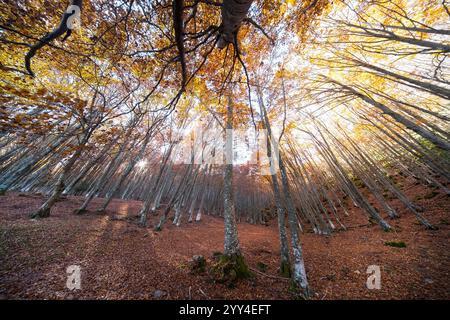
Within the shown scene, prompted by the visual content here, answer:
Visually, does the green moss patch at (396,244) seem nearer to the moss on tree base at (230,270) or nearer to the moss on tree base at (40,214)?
the moss on tree base at (230,270)

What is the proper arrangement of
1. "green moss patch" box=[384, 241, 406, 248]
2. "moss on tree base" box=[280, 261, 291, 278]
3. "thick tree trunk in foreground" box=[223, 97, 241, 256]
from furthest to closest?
"green moss patch" box=[384, 241, 406, 248] < "thick tree trunk in foreground" box=[223, 97, 241, 256] < "moss on tree base" box=[280, 261, 291, 278]

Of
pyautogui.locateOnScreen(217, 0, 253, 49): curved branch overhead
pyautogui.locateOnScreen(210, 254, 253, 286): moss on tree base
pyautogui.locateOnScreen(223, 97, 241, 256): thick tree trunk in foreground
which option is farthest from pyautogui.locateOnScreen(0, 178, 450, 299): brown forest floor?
pyautogui.locateOnScreen(217, 0, 253, 49): curved branch overhead

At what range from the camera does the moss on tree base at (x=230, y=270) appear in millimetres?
3891

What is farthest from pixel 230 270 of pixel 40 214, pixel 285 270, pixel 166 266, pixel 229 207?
pixel 40 214

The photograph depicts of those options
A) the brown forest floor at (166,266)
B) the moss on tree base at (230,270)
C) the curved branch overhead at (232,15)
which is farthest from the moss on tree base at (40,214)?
the curved branch overhead at (232,15)

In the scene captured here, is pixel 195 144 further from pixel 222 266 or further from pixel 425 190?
pixel 425 190

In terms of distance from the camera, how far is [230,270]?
404cm

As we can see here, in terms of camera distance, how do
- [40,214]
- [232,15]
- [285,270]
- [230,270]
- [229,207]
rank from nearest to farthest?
[232,15], [230,270], [285,270], [229,207], [40,214]

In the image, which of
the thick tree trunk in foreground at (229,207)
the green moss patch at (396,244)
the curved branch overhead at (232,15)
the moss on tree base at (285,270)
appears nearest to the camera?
the curved branch overhead at (232,15)

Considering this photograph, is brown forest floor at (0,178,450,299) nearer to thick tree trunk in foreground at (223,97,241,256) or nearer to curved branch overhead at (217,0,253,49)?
thick tree trunk in foreground at (223,97,241,256)

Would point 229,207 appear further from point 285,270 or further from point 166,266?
point 166,266

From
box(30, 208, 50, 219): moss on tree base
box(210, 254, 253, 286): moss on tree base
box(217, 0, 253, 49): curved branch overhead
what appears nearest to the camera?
box(217, 0, 253, 49): curved branch overhead

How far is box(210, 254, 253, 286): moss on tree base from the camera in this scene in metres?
3.89
